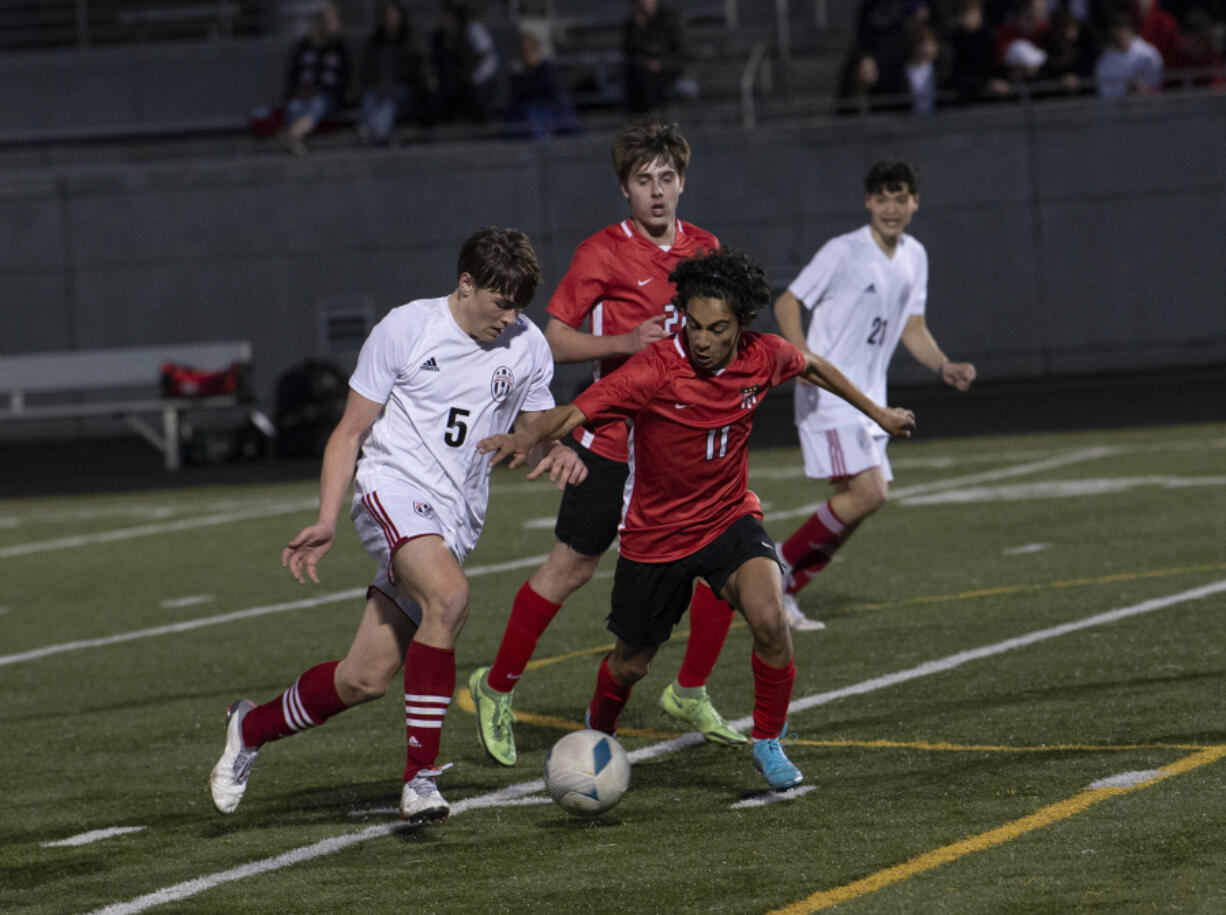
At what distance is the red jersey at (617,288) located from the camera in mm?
7605

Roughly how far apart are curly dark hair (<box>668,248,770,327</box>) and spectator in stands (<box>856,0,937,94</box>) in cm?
1790

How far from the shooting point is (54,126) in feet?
90.9

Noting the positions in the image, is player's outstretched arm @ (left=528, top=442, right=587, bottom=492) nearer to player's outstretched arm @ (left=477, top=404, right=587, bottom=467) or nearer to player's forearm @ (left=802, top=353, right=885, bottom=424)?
player's outstretched arm @ (left=477, top=404, right=587, bottom=467)

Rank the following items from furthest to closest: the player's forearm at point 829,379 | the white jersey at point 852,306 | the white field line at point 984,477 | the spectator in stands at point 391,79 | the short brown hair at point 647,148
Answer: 1. the spectator in stands at point 391,79
2. the white field line at point 984,477
3. the white jersey at point 852,306
4. the short brown hair at point 647,148
5. the player's forearm at point 829,379

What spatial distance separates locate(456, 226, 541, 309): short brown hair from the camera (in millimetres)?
6402

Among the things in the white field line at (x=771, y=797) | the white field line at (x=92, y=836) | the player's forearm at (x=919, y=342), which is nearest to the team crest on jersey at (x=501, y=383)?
the white field line at (x=771, y=797)

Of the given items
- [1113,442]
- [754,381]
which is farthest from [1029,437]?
[754,381]

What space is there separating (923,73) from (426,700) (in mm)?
19157

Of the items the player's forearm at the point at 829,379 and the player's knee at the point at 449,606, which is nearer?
the player's knee at the point at 449,606

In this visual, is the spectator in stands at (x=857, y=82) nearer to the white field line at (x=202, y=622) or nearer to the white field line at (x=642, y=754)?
the white field line at (x=202, y=622)

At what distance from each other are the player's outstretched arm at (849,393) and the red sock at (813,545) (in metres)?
2.64

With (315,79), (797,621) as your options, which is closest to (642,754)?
(797,621)

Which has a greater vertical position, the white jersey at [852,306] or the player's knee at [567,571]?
the white jersey at [852,306]

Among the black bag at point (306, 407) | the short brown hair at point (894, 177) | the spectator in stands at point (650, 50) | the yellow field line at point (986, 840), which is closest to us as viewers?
the yellow field line at point (986, 840)
